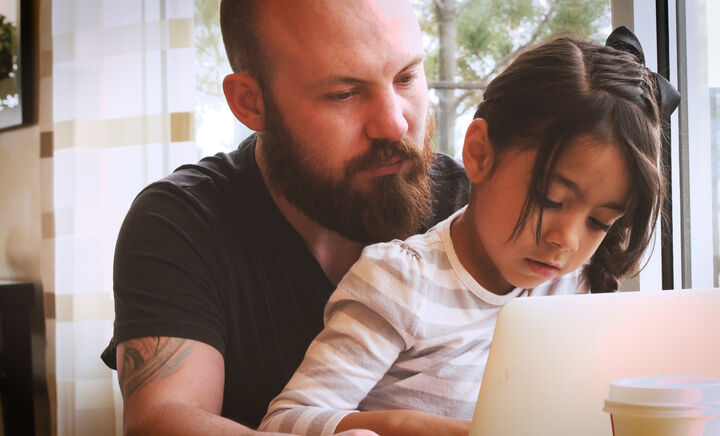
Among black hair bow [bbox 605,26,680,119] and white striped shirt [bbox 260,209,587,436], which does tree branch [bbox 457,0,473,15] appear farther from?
white striped shirt [bbox 260,209,587,436]

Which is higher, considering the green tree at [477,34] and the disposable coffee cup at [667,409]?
the green tree at [477,34]

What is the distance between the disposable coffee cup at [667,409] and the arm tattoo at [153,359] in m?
0.73

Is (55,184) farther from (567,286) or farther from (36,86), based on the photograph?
(567,286)

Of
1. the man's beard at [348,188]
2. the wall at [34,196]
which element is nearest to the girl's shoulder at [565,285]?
the man's beard at [348,188]

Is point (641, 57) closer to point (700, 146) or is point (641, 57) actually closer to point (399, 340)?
point (700, 146)

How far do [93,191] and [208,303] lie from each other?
389 mm

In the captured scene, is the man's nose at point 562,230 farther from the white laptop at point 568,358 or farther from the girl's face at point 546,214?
the white laptop at point 568,358

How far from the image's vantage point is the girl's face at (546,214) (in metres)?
1.34

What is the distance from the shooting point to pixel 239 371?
1309 mm

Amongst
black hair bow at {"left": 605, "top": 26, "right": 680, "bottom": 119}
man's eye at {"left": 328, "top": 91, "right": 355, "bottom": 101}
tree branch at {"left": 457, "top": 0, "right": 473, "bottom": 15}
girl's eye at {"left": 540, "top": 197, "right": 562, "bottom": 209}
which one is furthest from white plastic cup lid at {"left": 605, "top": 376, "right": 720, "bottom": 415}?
tree branch at {"left": 457, "top": 0, "right": 473, "bottom": 15}

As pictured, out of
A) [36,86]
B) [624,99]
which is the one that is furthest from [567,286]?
[36,86]

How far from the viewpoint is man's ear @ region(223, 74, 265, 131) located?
1335mm

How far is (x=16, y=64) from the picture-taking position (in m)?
1.54

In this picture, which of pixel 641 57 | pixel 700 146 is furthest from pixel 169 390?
pixel 700 146
